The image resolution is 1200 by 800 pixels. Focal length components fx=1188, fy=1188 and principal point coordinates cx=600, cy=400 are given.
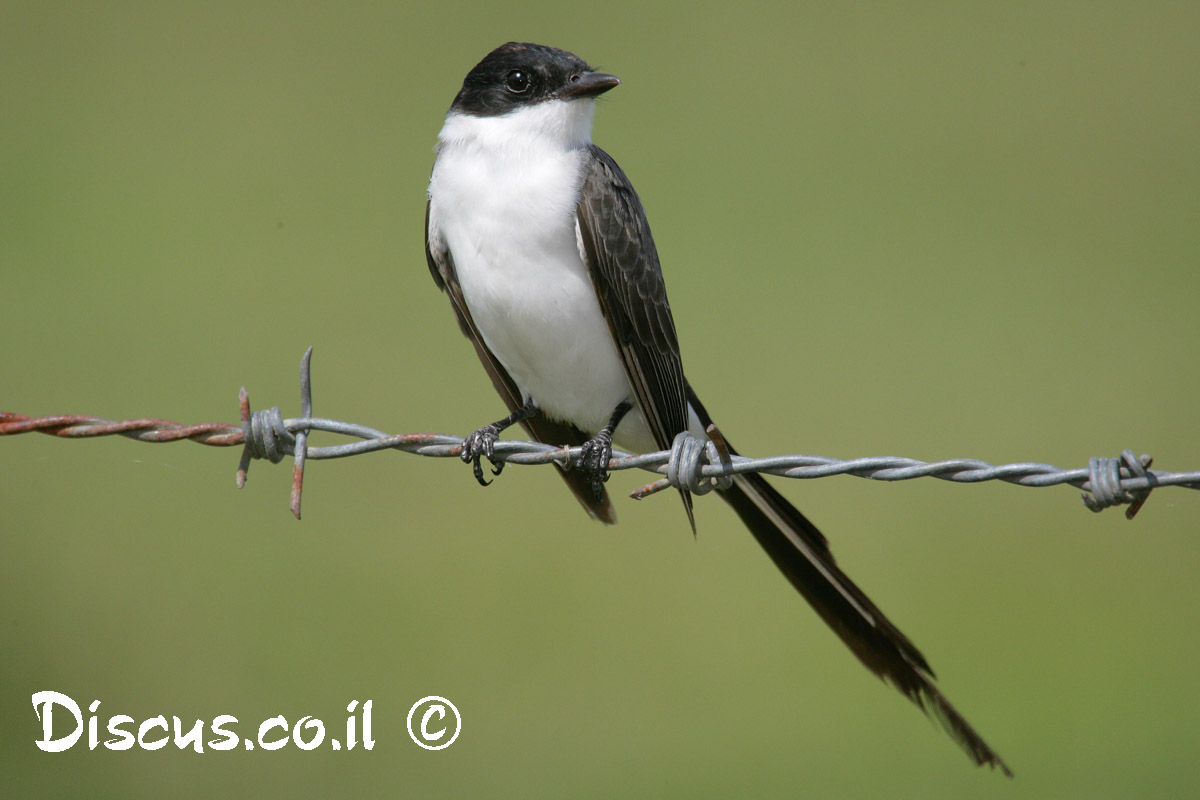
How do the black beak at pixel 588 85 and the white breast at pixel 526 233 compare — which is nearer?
the white breast at pixel 526 233

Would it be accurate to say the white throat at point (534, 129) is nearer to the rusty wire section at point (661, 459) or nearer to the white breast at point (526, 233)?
the white breast at point (526, 233)

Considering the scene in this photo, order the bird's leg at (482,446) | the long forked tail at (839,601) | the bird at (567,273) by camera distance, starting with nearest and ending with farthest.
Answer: the long forked tail at (839,601), the bird's leg at (482,446), the bird at (567,273)

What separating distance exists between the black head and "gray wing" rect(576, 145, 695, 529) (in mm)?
246

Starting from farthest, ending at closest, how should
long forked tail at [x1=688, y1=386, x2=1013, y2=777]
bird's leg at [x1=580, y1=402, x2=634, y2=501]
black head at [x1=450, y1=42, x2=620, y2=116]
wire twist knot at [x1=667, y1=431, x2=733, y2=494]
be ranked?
black head at [x1=450, y1=42, x2=620, y2=116] → bird's leg at [x1=580, y1=402, x2=634, y2=501] → long forked tail at [x1=688, y1=386, x2=1013, y2=777] → wire twist knot at [x1=667, y1=431, x2=733, y2=494]

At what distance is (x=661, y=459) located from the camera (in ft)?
10.5

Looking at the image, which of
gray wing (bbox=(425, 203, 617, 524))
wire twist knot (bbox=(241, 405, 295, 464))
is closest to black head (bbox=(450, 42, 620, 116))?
gray wing (bbox=(425, 203, 617, 524))

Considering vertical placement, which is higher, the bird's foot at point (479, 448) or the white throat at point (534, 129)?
the white throat at point (534, 129)

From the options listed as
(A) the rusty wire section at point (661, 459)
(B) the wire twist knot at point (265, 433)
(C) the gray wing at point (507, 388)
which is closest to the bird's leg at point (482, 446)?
(C) the gray wing at point (507, 388)

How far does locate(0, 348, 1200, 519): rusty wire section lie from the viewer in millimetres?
2750

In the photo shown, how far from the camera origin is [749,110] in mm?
11383

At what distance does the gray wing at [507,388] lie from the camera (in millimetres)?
4535

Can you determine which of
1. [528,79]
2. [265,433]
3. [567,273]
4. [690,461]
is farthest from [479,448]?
[528,79]

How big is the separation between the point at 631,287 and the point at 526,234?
1.40 ft

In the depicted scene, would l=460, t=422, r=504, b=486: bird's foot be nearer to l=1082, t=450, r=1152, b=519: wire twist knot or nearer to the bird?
the bird
